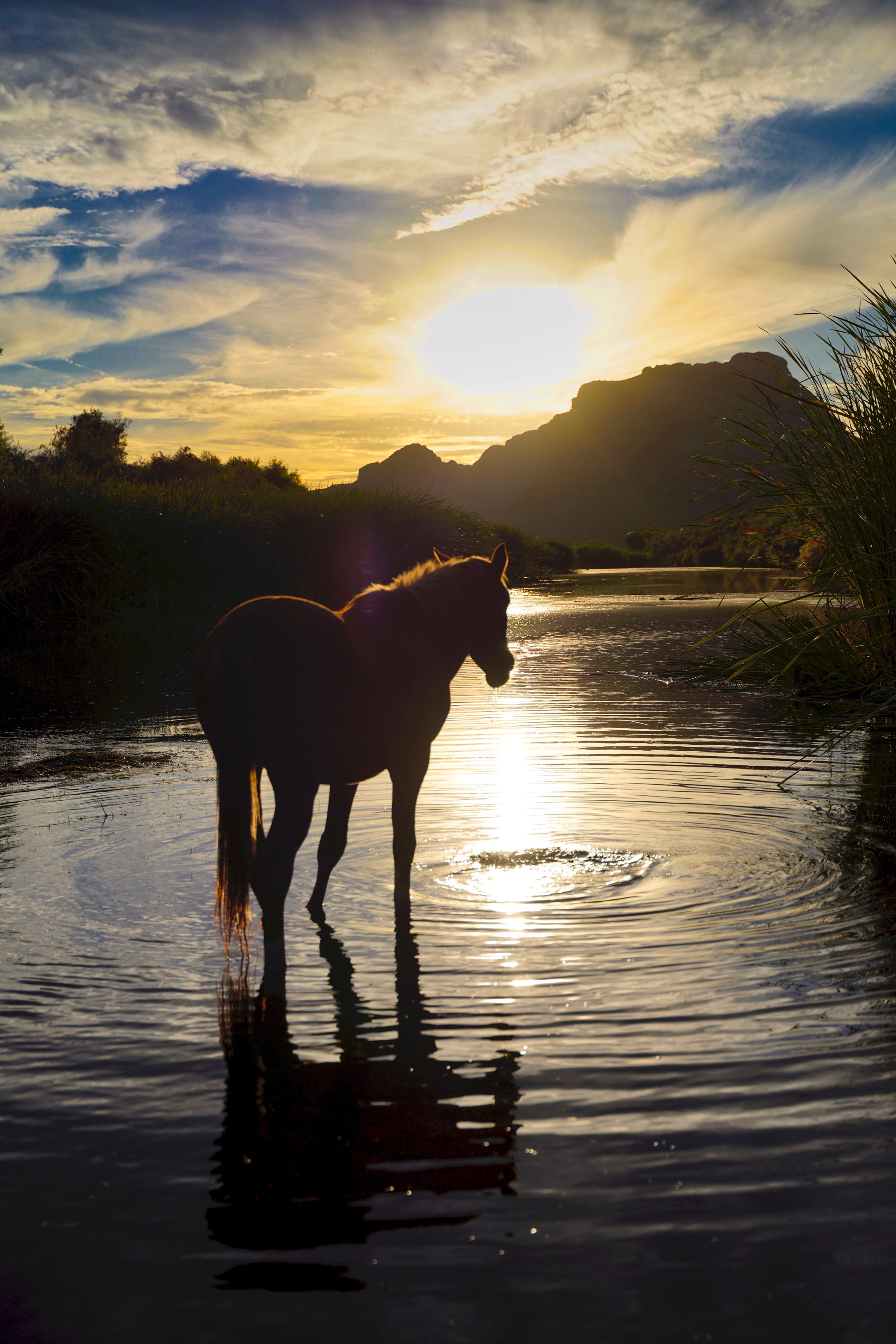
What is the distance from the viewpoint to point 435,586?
567cm

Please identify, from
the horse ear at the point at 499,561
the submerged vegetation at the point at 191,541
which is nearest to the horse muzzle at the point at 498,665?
the horse ear at the point at 499,561

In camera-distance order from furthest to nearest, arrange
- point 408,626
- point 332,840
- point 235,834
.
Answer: point 332,840
point 408,626
point 235,834

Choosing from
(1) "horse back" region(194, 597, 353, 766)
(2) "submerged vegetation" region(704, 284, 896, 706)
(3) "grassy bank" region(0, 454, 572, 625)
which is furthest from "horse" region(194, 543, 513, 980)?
(3) "grassy bank" region(0, 454, 572, 625)

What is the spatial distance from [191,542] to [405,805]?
90.4ft

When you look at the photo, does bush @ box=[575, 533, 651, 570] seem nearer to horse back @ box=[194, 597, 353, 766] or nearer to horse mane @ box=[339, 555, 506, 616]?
horse mane @ box=[339, 555, 506, 616]

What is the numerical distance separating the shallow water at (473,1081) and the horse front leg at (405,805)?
311 millimetres

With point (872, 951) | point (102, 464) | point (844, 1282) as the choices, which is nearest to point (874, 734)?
point (872, 951)

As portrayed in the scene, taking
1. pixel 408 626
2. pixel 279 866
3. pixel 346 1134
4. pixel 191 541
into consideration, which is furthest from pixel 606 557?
pixel 346 1134

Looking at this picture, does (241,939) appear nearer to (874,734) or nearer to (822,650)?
(822,650)

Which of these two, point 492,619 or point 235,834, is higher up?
point 492,619

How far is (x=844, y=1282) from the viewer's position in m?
2.47

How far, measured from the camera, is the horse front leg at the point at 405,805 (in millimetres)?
5312

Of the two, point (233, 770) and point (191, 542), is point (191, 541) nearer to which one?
point (191, 542)

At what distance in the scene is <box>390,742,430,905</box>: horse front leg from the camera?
5.31m
